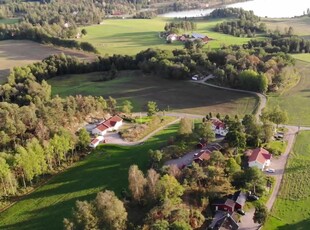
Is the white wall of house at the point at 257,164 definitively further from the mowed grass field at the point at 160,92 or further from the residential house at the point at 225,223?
the mowed grass field at the point at 160,92

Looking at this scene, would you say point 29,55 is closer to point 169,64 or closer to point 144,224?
point 169,64

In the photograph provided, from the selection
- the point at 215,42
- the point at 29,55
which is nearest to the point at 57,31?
the point at 29,55

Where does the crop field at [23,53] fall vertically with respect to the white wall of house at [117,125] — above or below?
above

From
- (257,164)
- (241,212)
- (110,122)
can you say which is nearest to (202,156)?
(257,164)

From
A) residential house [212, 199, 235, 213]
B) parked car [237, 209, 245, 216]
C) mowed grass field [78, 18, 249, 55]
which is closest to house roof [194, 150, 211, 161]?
residential house [212, 199, 235, 213]

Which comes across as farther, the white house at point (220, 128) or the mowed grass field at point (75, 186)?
the white house at point (220, 128)

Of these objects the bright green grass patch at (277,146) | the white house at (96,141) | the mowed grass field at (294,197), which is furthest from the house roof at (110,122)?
the mowed grass field at (294,197)
